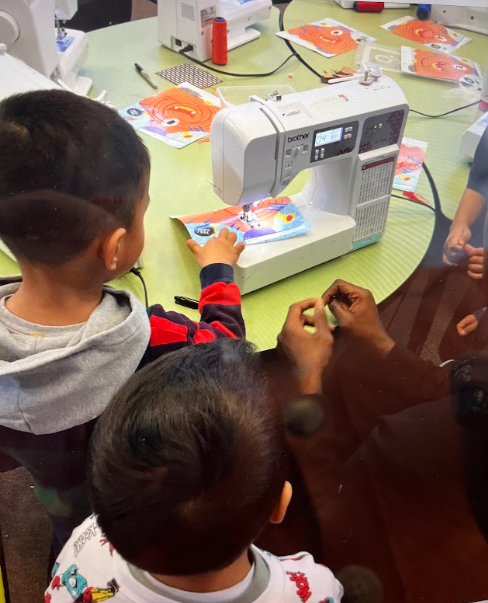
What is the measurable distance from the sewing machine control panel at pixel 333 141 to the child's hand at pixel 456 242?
0.36 metres

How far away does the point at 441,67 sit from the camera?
74.7 inches

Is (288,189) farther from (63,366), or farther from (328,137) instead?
(63,366)

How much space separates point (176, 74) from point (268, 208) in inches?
30.6

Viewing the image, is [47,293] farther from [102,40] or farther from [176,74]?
[102,40]

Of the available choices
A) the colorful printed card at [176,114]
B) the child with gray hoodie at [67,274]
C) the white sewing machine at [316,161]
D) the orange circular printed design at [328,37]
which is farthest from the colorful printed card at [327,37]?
the child with gray hoodie at [67,274]

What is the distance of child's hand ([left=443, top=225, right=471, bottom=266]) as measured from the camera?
4.49 ft

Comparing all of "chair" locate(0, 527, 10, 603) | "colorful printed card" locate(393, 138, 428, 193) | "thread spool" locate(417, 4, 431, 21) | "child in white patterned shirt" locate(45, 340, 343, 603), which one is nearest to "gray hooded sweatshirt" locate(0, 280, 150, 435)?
"child in white patterned shirt" locate(45, 340, 343, 603)

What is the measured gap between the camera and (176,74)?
5.95ft

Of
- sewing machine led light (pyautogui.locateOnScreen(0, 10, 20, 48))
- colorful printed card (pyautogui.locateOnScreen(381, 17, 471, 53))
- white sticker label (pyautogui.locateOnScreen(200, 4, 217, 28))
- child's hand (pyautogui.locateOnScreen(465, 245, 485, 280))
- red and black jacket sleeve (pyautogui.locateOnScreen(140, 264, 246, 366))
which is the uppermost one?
sewing machine led light (pyautogui.locateOnScreen(0, 10, 20, 48))

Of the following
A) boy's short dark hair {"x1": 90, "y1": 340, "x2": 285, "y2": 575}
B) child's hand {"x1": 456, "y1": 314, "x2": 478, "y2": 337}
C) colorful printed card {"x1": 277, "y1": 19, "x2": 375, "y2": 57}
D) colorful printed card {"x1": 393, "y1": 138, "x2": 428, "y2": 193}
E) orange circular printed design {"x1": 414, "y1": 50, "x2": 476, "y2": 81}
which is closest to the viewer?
boy's short dark hair {"x1": 90, "y1": 340, "x2": 285, "y2": 575}

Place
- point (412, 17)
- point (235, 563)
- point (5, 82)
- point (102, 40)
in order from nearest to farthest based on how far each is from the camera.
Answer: point (235, 563) < point (5, 82) < point (102, 40) < point (412, 17)

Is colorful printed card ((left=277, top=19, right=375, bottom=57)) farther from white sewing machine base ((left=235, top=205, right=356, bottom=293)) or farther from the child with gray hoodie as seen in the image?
the child with gray hoodie

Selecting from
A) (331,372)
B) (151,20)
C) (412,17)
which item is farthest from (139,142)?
(412,17)

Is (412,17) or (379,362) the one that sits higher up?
(412,17)
